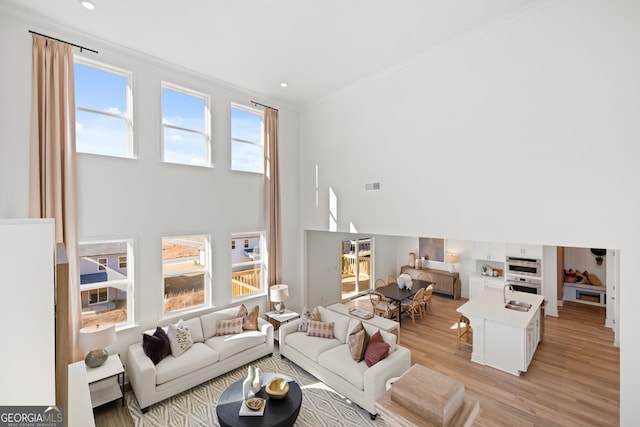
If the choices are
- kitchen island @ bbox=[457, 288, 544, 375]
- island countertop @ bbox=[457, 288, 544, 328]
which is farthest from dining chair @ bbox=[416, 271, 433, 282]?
kitchen island @ bbox=[457, 288, 544, 375]

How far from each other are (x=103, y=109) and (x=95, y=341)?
350 centimetres

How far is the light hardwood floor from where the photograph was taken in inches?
160

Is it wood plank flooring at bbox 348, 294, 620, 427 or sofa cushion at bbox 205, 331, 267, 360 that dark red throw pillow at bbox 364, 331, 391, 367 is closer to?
wood plank flooring at bbox 348, 294, 620, 427

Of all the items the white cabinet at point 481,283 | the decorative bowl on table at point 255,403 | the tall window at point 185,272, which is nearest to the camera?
the decorative bowl on table at point 255,403

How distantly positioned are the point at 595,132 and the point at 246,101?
19.0 ft

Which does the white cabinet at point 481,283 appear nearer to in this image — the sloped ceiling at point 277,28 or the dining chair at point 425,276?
the dining chair at point 425,276

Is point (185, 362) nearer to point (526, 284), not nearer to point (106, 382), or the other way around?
point (106, 382)

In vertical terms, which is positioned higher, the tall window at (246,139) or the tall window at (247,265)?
the tall window at (246,139)

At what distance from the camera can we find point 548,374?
512 centimetres

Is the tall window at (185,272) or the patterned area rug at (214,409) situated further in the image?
the tall window at (185,272)

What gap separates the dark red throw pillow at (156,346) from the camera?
432 cm

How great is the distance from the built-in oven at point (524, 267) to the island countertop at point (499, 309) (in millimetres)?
1959

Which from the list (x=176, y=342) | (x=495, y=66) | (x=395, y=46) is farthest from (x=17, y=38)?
(x=495, y=66)

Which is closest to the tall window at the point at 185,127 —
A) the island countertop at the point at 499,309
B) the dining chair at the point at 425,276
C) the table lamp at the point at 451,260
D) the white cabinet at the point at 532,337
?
the island countertop at the point at 499,309
